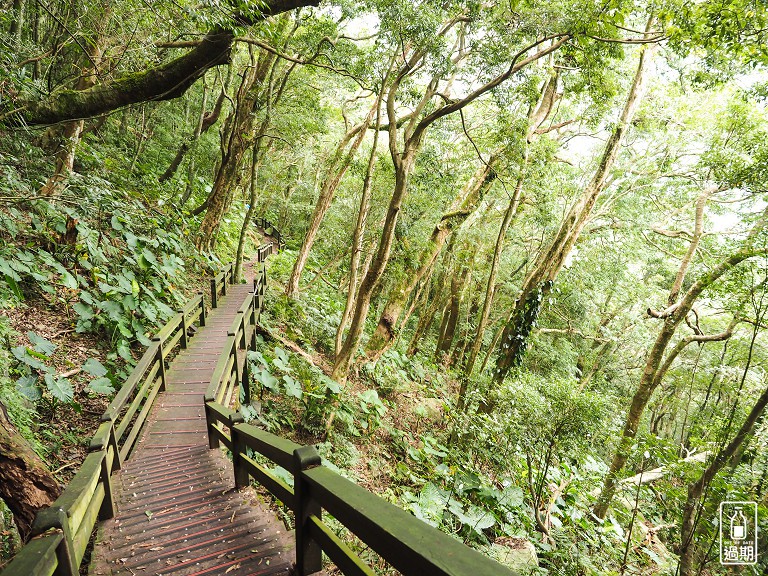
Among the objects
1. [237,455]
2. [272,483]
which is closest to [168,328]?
[237,455]

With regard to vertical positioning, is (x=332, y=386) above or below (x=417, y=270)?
below

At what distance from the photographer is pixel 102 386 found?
5.43 metres

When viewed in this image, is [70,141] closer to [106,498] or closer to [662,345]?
[106,498]

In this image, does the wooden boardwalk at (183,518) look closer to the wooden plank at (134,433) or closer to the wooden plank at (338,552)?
the wooden plank at (134,433)

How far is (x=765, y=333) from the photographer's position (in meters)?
14.1

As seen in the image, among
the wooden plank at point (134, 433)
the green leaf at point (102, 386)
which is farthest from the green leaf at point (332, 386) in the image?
the green leaf at point (102, 386)

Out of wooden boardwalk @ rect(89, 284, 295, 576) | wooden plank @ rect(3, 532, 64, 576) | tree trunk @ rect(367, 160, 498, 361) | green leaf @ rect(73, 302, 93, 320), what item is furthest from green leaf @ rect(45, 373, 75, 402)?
tree trunk @ rect(367, 160, 498, 361)

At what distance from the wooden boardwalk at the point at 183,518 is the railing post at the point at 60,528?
993mm

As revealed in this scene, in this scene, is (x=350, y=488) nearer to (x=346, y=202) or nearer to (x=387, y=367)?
(x=387, y=367)

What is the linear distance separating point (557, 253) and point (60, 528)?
10280mm

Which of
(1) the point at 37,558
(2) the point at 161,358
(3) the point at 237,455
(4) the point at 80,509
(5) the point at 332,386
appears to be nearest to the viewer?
(1) the point at 37,558

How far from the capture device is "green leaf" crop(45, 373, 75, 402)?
15.6ft

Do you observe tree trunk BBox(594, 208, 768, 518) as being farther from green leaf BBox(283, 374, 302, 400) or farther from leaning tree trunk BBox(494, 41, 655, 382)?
green leaf BBox(283, 374, 302, 400)

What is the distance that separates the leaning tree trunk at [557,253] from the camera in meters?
8.79
